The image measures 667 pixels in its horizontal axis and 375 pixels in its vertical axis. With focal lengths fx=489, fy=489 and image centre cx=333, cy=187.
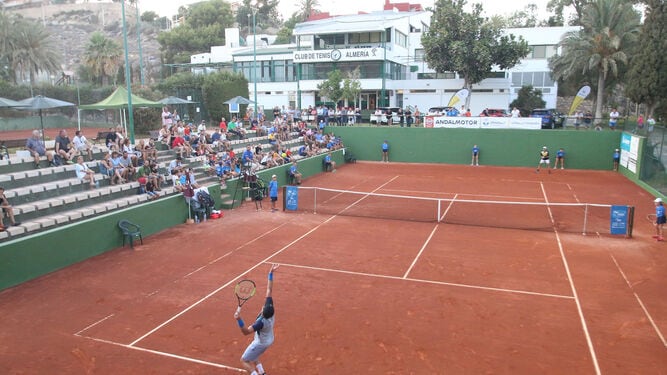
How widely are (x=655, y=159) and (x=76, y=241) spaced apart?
2645 centimetres

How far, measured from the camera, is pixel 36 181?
16656 mm

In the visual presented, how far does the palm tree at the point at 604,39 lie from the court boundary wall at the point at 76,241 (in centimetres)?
3318

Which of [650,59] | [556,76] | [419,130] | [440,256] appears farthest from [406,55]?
[440,256]

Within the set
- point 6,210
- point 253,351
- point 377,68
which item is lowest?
point 253,351

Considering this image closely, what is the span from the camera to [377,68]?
1997 inches

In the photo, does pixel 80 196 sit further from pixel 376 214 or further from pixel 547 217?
pixel 547 217

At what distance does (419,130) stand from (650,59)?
47.5 ft

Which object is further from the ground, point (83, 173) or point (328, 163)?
point (83, 173)

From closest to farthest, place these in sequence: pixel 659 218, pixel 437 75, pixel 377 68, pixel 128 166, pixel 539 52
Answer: pixel 659 218
pixel 128 166
pixel 377 68
pixel 539 52
pixel 437 75

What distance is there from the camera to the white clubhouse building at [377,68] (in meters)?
49.9

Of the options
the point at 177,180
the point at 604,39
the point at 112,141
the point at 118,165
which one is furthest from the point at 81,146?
the point at 604,39

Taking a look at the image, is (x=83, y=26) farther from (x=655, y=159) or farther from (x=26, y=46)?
(x=655, y=159)

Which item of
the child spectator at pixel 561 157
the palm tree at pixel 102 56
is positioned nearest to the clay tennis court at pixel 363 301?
the child spectator at pixel 561 157

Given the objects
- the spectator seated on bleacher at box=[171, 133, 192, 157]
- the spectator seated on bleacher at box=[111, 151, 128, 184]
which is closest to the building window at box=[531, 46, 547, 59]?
the spectator seated on bleacher at box=[171, 133, 192, 157]
